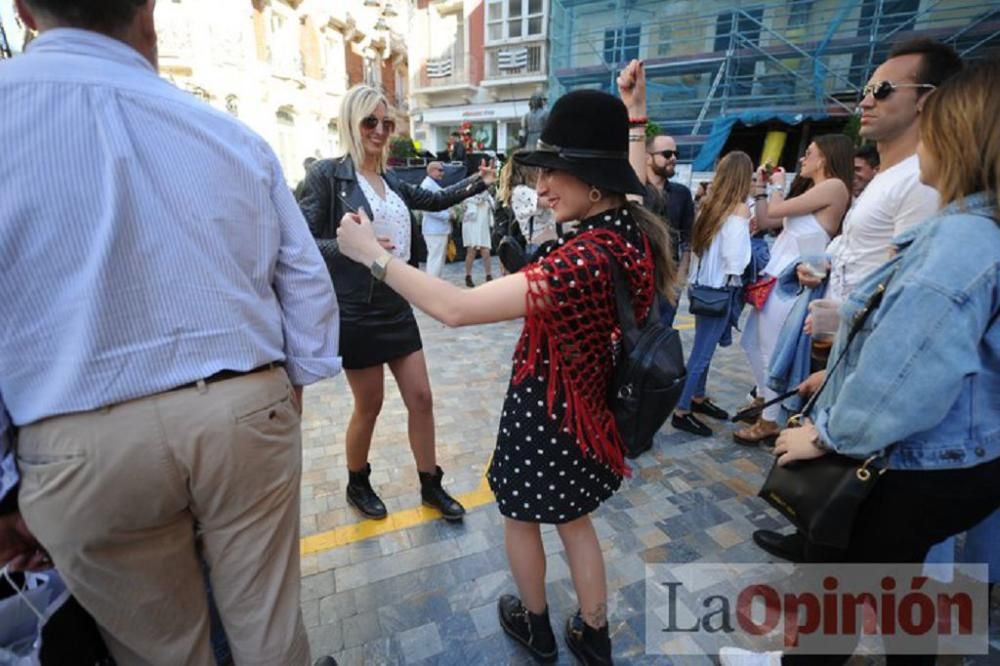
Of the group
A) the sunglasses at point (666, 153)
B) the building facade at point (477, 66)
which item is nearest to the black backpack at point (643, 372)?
the sunglasses at point (666, 153)

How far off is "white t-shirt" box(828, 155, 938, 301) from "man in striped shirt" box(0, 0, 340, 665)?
87.9 inches

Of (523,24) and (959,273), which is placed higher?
(523,24)

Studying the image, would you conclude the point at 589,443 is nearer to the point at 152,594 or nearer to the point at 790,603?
the point at 152,594

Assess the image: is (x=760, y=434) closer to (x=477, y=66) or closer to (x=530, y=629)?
(x=530, y=629)

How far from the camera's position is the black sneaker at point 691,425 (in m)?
3.74

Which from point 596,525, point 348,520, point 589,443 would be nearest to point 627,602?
point 596,525

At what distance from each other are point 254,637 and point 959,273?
75.9 inches

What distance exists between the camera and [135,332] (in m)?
1.02

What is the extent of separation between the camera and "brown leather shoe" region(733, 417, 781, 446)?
357cm

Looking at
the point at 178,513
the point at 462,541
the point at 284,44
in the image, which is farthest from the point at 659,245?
the point at 284,44

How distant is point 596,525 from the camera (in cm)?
267

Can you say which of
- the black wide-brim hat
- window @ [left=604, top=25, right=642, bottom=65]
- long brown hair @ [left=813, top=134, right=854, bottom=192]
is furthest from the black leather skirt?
window @ [left=604, top=25, right=642, bottom=65]

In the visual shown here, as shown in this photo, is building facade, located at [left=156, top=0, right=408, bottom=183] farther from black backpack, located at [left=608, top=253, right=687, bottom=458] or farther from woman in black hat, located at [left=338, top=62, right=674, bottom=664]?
black backpack, located at [left=608, top=253, right=687, bottom=458]

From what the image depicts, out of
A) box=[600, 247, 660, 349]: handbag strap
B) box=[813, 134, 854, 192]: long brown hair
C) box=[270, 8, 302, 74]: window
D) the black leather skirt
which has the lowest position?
the black leather skirt
